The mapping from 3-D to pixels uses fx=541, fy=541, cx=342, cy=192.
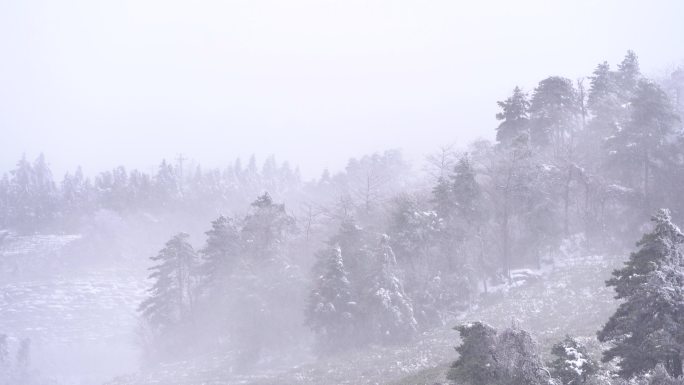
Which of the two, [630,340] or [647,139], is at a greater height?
[647,139]

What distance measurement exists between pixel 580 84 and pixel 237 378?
52208 millimetres

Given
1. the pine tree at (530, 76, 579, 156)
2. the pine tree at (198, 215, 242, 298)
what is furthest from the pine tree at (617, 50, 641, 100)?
the pine tree at (198, 215, 242, 298)

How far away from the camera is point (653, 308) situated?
17234 mm

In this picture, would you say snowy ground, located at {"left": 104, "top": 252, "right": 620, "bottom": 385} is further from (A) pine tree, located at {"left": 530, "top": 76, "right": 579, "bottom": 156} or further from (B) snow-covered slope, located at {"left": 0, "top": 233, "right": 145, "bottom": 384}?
(B) snow-covered slope, located at {"left": 0, "top": 233, "right": 145, "bottom": 384}

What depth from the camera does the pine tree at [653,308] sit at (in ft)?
55.1

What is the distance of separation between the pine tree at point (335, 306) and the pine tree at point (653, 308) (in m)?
32.4

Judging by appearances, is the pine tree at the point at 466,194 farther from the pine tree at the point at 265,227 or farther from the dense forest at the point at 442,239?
the pine tree at the point at 265,227

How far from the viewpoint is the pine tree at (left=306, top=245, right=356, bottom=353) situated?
161ft

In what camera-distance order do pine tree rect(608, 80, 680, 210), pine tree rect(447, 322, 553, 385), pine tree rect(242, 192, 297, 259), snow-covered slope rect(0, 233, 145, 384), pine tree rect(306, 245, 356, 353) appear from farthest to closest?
Answer: snow-covered slope rect(0, 233, 145, 384), pine tree rect(242, 192, 297, 259), pine tree rect(608, 80, 680, 210), pine tree rect(306, 245, 356, 353), pine tree rect(447, 322, 553, 385)

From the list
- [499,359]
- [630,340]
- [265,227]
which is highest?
[265,227]

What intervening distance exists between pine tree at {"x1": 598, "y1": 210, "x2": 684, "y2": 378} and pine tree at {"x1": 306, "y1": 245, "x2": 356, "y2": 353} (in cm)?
3235

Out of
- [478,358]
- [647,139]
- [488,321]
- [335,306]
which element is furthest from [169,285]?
[478,358]

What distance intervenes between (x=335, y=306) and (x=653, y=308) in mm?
34540

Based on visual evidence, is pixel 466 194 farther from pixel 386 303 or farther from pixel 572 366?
pixel 572 366
